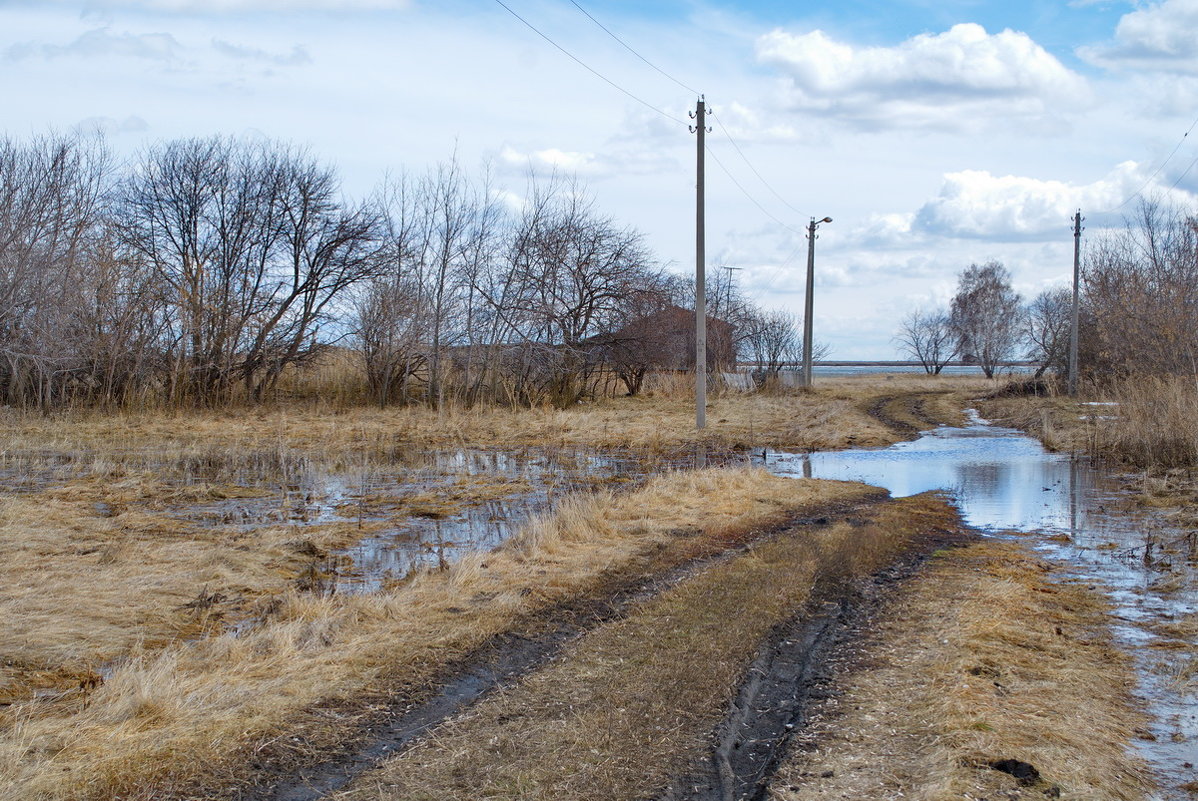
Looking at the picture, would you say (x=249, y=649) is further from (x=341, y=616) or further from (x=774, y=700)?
(x=774, y=700)

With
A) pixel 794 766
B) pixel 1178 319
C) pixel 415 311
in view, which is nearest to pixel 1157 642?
pixel 794 766

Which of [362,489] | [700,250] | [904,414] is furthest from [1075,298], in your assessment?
[362,489]

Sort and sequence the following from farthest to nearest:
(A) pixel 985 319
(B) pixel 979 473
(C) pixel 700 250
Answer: (A) pixel 985 319 < (C) pixel 700 250 < (B) pixel 979 473

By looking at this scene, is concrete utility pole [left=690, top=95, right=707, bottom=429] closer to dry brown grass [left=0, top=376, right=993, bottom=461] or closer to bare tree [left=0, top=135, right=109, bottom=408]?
dry brown grass [left=0, top=376, right=993, bottom=461]

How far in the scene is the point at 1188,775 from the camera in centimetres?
434

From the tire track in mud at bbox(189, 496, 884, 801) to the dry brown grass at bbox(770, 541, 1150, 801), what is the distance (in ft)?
5.99

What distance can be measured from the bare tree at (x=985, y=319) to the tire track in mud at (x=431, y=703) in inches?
2543

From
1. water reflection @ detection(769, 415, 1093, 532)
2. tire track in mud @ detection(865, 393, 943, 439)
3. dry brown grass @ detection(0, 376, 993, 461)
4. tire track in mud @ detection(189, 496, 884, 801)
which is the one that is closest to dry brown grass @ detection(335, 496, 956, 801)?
tire track in mud @ detection(189, 496, 884, 801)

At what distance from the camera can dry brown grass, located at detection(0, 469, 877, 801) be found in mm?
4215

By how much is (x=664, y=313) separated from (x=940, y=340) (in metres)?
48.1

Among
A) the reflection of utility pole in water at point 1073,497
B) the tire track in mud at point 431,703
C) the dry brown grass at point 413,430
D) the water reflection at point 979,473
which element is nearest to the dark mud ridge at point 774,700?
the tire track in mud at point 431,703

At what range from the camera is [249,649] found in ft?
18.8

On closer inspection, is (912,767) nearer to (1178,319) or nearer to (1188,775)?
(1188,775)

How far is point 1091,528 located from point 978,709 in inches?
283
